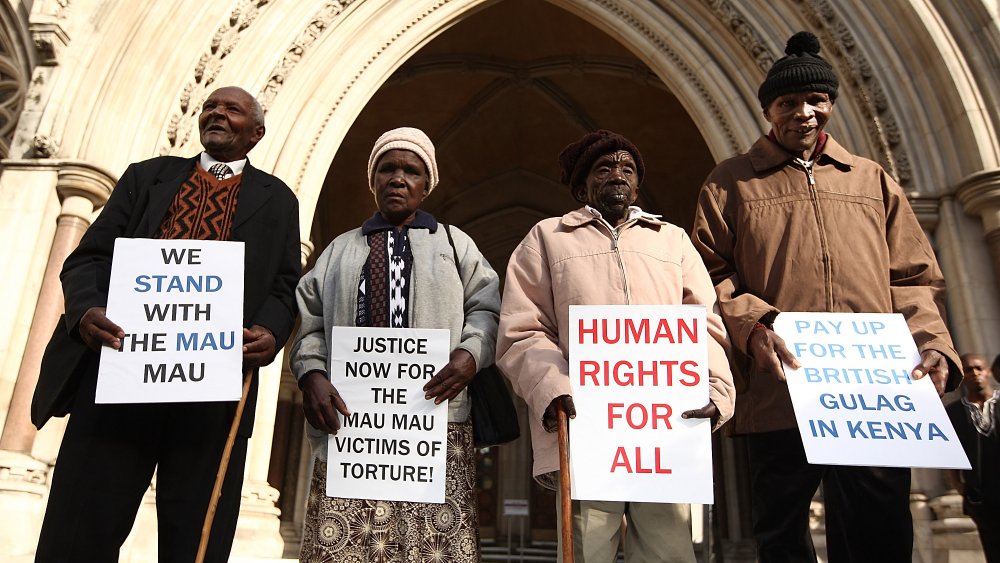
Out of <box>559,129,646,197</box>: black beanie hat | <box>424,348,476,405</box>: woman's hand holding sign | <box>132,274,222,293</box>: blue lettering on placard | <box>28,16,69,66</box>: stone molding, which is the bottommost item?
<box>424,348,476,405</box>: woman's hand holding sign

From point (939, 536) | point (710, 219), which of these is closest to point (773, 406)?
point (710, 219)

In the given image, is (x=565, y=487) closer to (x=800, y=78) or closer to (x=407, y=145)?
(x=407, y=145)

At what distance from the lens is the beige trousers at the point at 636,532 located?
1.95 meters

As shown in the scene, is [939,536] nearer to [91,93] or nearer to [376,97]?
[91,93]

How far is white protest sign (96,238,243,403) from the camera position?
6.39ft

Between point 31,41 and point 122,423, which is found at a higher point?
point 31,41

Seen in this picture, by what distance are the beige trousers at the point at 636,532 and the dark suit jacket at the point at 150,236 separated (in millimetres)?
1033

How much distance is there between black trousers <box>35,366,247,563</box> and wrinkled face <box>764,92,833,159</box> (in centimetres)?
202

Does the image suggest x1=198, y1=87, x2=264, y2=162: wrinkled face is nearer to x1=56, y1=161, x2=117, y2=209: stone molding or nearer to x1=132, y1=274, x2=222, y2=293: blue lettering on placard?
x1=132, y1=274, x2=222, y2=293: blue lettering on placard

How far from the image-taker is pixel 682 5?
7.03 metres

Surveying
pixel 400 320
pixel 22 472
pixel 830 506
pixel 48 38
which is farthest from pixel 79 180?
pixel 830 506

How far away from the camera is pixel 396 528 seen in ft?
6.86

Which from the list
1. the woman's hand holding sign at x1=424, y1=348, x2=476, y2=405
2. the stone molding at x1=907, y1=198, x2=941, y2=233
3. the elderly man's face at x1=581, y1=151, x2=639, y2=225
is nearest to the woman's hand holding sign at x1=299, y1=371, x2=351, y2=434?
the woman's hand holding sign at x1=424, y1=348, x2=476, y2=405

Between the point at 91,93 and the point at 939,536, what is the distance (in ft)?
22.0
